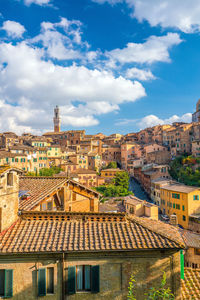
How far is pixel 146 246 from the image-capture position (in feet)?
31.8

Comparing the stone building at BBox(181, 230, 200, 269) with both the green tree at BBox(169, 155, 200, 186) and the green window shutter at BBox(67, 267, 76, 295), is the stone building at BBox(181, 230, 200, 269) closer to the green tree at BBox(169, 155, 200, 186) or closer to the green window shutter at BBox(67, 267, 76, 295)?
the green window shutter at BBox(67, 267, 76, 295)

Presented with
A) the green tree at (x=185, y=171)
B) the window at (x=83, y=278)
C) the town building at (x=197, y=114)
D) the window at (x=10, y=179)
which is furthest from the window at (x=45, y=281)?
the town building at (x=197, y=114)

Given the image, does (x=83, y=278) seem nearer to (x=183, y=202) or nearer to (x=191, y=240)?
(x=191, y=240)

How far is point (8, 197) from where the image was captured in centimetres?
1092

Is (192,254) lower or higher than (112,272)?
lower

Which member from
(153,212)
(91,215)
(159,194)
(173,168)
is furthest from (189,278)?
(173,168)

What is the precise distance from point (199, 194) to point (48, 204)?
41.0 metres

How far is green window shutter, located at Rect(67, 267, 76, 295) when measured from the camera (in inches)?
375

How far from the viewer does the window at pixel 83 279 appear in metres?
9.55

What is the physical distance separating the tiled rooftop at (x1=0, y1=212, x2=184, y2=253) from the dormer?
1.32 ft

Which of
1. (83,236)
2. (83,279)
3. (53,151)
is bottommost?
(83,279)

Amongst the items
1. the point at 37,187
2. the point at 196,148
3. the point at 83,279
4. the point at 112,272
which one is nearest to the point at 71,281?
the point at 83,279

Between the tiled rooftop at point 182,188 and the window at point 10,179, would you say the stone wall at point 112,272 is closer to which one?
the window at point 10,179

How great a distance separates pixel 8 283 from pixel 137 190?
67.3 metres
